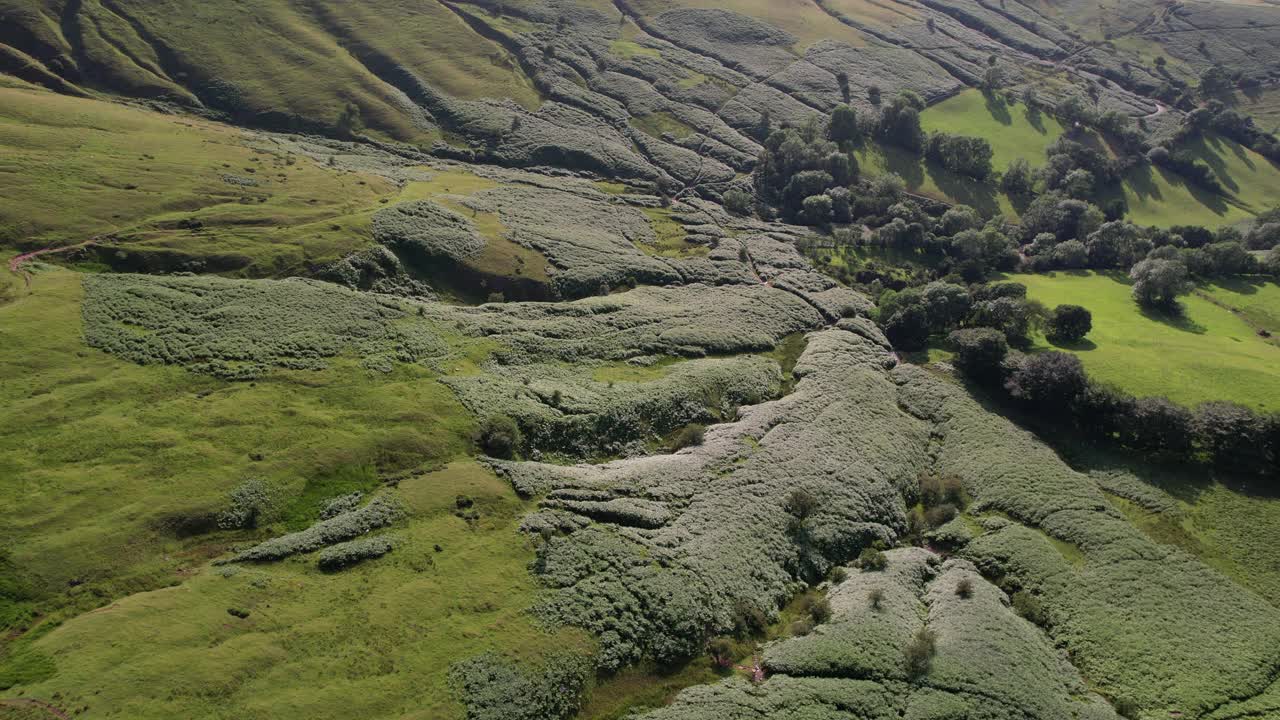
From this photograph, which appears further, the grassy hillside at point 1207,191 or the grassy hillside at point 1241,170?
the grassy hillside at point 1241,170

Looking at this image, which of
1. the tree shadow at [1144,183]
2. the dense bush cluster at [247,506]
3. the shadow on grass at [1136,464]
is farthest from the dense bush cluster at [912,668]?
the tree shadow at [1144,183]

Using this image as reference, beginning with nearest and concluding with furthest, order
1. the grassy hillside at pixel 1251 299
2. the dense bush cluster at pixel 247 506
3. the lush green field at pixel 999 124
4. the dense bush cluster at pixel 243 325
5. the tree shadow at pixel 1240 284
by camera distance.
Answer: the dense bush cluster at pixel 247 506 < the dense bush cluster at pixel 243 325 < the grassy hillside at pixel 1251 299 < the tree shadow at pixel 1240 284 < the lush green field at pixel 999 124

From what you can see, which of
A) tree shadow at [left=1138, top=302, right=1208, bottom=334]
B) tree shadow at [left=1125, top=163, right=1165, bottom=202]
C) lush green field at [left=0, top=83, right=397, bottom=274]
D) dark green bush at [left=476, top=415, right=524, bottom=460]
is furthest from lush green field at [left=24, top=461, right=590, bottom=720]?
tree shadow at [left=1125, top=163, right=1165, bottom=202]

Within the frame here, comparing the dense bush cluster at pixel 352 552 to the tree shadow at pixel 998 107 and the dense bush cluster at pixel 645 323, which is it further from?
the tree shadow at pixel 998 107

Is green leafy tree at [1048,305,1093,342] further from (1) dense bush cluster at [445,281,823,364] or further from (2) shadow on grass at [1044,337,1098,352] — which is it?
(1) dense bush cluster at [445,281,823,364]

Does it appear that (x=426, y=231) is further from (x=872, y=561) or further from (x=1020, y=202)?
(x=1020, y=202)

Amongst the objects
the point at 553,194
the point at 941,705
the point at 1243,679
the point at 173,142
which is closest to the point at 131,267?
the point at 173,142

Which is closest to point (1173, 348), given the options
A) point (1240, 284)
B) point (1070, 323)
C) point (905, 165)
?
point (1070, 323)

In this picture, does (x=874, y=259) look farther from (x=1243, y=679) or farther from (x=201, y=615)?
(x=201, y=615)
